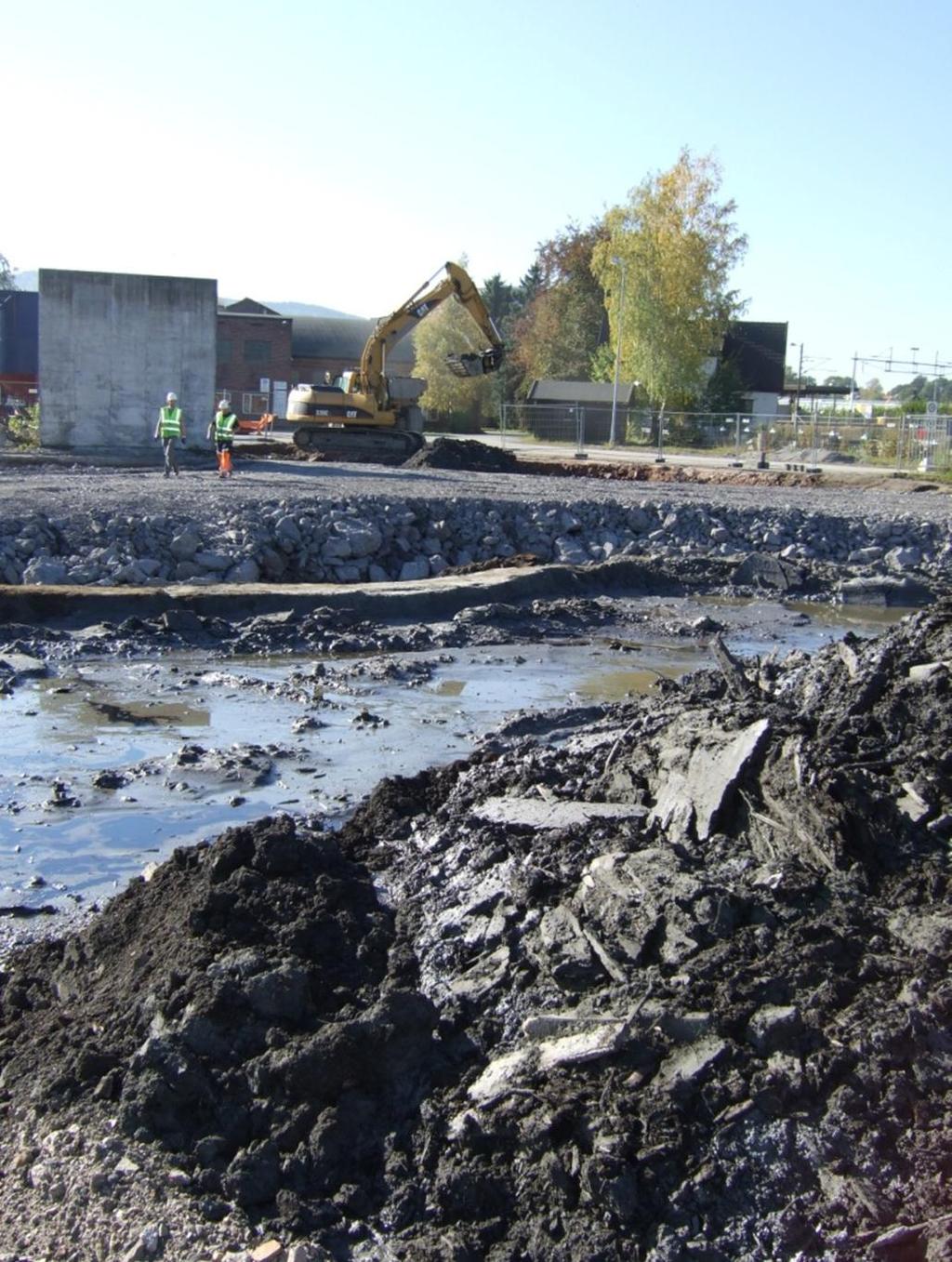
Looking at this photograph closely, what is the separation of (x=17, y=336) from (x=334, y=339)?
24172mm

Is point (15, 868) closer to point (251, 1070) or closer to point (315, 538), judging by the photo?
point (251, 1070)

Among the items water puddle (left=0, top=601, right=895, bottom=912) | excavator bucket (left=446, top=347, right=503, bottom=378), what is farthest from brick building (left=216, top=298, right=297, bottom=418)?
water puddle (left=0, top=601, right=895, bottom=912)

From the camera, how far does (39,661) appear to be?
37.2 feet

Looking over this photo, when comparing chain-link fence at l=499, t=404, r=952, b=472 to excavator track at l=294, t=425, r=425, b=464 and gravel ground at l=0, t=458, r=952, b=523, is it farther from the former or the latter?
excavator track at l=294, t=425, r=425, b=464

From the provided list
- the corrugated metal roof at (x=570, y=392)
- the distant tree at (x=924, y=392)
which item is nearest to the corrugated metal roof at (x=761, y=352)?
the distant tree at (x=924, y=392)

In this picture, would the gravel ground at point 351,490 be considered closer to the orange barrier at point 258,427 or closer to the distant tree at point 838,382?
the orange barrier at point 258,427

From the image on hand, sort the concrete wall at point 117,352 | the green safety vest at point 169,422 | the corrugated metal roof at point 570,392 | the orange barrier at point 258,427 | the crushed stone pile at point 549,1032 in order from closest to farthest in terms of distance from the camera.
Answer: the crushed stone pile at point 549,1032 → the green safety vest at point 169,422 → the concrete wall at point 117,352 → the orange barrier at point 258,427 → the corrugated metal roof at point 570,392

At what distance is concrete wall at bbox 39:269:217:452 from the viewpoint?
96.6 feet

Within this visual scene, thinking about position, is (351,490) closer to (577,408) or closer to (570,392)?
(577,408)

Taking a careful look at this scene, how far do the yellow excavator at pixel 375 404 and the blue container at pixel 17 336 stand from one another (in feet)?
93.9

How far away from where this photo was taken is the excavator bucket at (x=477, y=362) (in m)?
29.2

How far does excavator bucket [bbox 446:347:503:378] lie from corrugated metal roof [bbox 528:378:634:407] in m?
32.9

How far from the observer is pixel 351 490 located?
20.9 metres

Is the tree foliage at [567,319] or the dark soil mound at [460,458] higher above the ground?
the tree foliage at [567,319]
